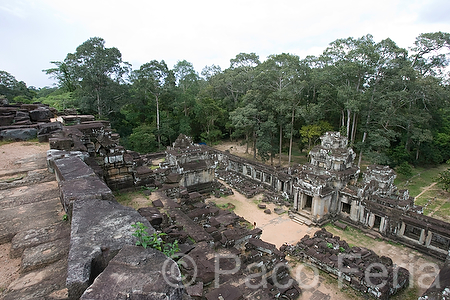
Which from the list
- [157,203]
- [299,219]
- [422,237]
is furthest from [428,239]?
[157,203]

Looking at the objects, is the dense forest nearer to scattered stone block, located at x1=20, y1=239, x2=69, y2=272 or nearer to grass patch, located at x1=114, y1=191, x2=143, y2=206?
grass patch, located at x1=114, y1=191, x2=143, y2=206

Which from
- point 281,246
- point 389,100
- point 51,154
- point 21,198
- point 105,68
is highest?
point 105,68

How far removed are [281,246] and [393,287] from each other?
469cm

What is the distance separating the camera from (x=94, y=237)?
2814mm

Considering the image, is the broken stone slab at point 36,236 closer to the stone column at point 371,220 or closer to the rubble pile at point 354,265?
the rubble pile at point 354,265

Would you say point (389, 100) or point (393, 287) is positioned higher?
point (389, 100)

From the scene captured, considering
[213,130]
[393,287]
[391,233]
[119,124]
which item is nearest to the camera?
[393,287]

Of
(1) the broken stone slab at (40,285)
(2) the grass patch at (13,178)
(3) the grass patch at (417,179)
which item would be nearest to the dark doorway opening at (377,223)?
(3) the grass patch at (417,179)

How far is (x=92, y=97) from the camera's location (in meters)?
25.7

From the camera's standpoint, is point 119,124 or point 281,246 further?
point 119,124

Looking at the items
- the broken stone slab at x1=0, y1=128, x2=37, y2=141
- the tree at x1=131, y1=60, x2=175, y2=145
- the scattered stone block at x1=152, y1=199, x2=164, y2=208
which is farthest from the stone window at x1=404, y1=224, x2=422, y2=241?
the tree at x1=131, y1=60, x2=175, y2=145

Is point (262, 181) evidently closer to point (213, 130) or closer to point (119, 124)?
point (213, 130)

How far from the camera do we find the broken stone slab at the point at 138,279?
6.82 ft

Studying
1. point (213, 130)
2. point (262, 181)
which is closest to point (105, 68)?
point (213, 130)
